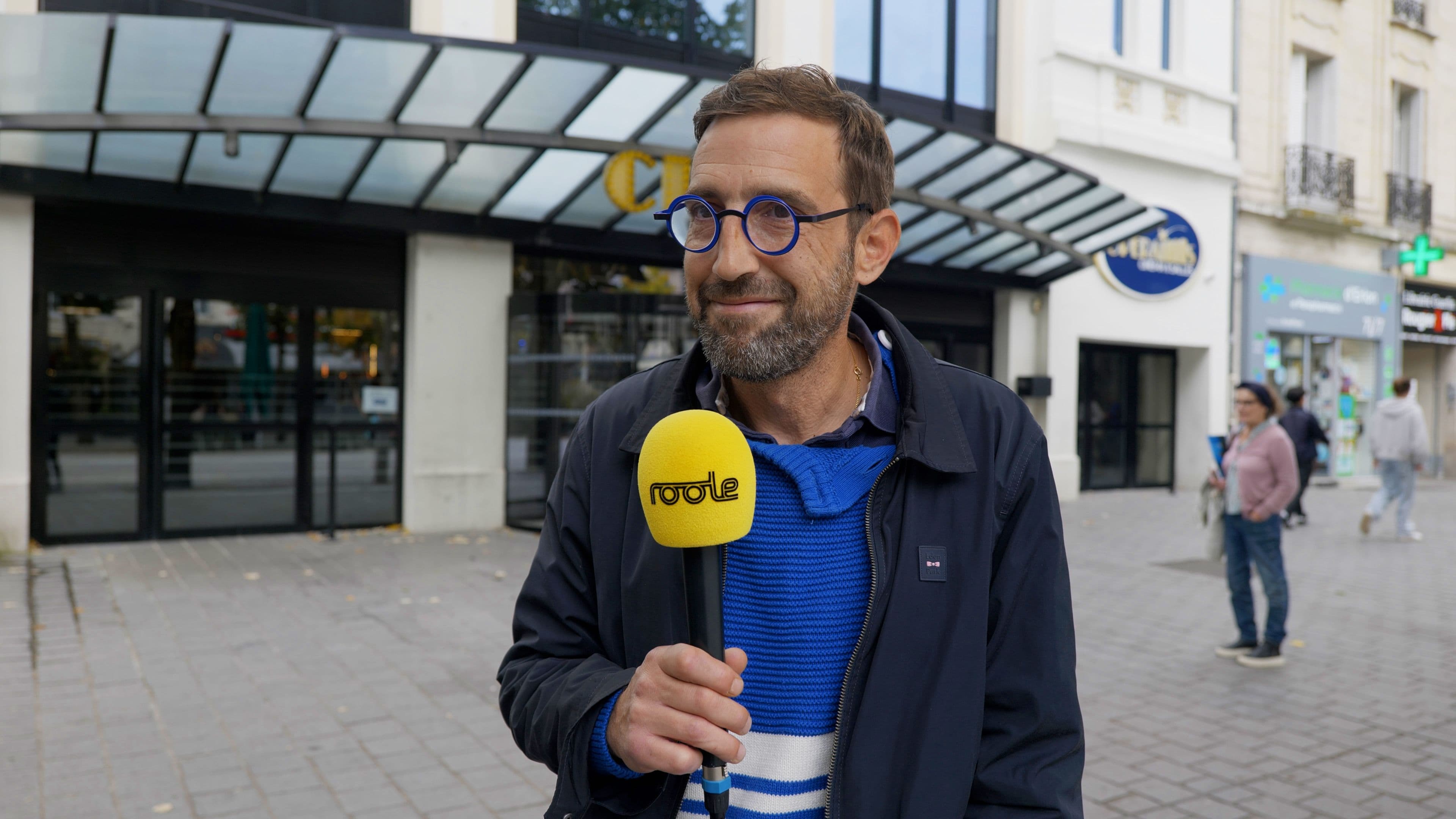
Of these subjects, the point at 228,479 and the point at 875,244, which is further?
the point at 228,479

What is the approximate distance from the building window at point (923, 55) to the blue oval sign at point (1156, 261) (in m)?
3.05

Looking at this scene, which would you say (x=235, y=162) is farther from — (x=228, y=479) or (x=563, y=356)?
(x=563, y=356)

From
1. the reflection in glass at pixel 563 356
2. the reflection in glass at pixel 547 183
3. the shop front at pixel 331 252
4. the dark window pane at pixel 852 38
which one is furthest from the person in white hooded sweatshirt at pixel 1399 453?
the reflection in glass at pixel 547 183

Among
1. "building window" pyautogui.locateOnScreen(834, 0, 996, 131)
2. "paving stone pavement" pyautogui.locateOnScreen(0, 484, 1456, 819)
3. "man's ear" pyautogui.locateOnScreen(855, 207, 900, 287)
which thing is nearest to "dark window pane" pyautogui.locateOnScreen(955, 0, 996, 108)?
"building window" pyautogui.locateOnScreen(834, 0, 996, 131)

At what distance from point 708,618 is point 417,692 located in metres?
4.69

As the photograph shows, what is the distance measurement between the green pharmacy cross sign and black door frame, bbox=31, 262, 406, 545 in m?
18.2

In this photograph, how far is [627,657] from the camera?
1.67 metres

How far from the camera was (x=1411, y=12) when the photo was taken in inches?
795

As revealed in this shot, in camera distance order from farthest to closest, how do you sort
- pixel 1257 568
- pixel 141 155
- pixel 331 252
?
pixel 331 252 → pixel 141 155 → pixel 1257 568

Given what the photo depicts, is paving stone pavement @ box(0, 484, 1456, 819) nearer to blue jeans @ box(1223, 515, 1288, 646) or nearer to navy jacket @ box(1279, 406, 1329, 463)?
blue jeans @ box(1223, 515, 1288, 646)

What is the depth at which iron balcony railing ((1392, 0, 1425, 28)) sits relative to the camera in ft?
65.4

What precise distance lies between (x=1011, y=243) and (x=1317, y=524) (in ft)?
17.8

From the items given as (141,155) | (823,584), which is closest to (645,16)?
(141,155)

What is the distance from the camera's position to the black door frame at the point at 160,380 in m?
9.31
